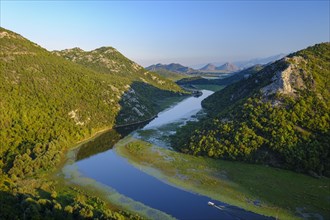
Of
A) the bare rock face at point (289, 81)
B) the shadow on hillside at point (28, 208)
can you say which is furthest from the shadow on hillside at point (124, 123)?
the bare rock face at point (289, 81)

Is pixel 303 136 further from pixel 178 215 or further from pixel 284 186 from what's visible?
pixel 178 215

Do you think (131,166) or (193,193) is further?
(131,166)

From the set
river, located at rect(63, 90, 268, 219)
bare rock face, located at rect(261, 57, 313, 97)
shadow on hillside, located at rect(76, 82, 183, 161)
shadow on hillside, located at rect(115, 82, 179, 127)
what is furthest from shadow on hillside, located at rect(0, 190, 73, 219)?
shadow on hillside, located at rect(115, 82, 179, 127)

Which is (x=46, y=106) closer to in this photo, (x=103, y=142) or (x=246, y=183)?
(x=103, y=142)

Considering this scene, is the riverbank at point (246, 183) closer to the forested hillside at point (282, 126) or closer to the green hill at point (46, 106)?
the forested hillside at point (282, 126)

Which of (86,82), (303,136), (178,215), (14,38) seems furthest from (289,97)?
(14,38)

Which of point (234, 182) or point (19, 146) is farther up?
point (19, 146)

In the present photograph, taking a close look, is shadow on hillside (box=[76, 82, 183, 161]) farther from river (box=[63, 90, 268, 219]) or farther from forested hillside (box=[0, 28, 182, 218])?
forested hillside (box=[0, 28, 182, 218])

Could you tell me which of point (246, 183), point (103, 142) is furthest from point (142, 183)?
point (103, 142)
